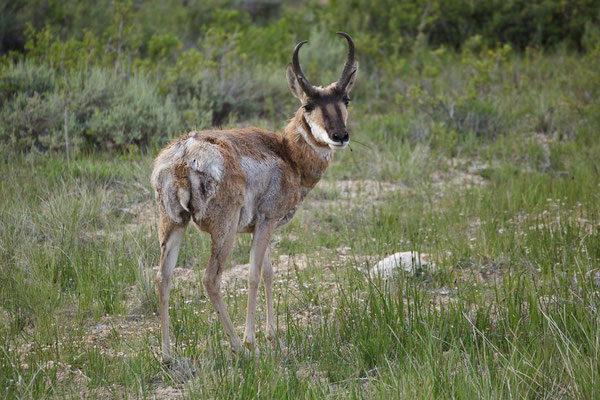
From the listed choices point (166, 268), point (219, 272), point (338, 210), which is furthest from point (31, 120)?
point (219, 272)

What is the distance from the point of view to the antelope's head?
549cm

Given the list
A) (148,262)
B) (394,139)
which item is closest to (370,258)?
(148,262)

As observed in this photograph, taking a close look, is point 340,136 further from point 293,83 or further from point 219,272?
point 219,272

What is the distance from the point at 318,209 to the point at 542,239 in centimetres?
309

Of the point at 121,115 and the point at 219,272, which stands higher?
the point at 121,115

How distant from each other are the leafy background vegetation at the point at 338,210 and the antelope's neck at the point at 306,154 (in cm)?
106

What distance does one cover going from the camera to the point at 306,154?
591 centimetres

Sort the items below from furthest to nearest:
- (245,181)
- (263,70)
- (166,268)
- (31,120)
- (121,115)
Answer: (263,70) → (121,115) → (31,120) → (245,181) → (166,268)

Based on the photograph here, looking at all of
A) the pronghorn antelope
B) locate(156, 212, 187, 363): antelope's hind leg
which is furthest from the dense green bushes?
locate(156, 212, 187, 363): antelope's hind leg

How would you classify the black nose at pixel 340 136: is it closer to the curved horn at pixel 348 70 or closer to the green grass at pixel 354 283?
the curved horn at pixel 348 70

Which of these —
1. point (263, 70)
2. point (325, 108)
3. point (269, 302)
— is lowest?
point (269, 302)

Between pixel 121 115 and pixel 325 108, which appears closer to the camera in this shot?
pixel 325 108

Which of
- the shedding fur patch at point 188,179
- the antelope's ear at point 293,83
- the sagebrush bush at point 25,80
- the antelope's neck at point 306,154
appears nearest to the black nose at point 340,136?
the antelope's neck at point 306,154

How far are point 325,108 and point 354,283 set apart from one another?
162 centimetres
